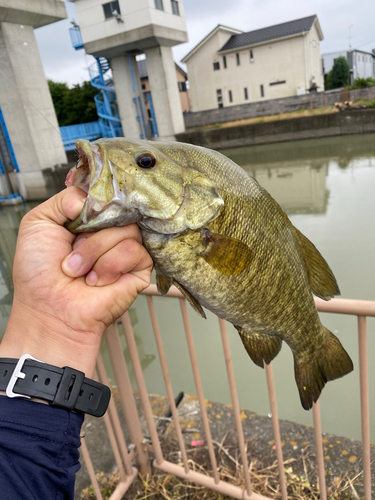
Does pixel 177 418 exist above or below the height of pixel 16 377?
below

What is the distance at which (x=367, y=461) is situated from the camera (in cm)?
141

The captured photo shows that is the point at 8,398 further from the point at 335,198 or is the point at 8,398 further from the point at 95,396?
the point at 335,198

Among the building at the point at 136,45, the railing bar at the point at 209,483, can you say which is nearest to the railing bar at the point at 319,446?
the railing bar at the point at 209,483

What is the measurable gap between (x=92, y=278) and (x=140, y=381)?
1.14m

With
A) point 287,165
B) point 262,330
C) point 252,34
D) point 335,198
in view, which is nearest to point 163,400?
point 262,330

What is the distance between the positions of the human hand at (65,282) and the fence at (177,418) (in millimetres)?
683

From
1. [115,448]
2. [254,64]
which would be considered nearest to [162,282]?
[115,448]

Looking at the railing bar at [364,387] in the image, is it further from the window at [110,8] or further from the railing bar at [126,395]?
the window at [110,8]

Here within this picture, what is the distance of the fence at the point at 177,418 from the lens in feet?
4.29

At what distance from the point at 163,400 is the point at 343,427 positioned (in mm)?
1259

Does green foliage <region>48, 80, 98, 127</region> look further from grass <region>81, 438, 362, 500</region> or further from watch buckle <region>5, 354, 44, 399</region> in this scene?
watch buckle <region>5, 354, 44, 399</region>

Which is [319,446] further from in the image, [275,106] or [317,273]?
[275,106]

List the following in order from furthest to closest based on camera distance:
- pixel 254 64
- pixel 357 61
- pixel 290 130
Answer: pixel 357 61, pixel 254 64, pixel 290 130

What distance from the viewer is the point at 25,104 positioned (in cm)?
535
